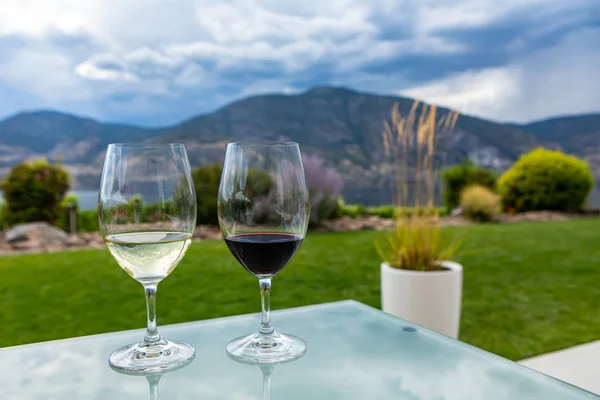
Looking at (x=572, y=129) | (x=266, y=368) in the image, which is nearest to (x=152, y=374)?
(x=266, y=368)

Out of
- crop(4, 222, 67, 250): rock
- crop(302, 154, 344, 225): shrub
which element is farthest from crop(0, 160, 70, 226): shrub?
crop(302, 154, 344, 225): shrub

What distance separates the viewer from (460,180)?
36.4 ft

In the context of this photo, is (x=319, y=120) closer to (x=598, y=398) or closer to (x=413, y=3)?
(x=413, y=3)

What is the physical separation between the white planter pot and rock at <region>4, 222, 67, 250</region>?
5.58 m

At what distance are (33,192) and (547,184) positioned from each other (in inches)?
400

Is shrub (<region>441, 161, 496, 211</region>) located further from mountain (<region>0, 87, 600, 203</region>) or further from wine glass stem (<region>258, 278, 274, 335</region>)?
wine glass stem (<region>258, 278, 274, 335</region>)

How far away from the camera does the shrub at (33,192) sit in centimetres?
778

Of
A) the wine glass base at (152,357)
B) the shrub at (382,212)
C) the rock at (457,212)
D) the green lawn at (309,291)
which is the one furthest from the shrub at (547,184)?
the wine glass base at (152,357)

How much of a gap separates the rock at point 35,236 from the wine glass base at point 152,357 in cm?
664

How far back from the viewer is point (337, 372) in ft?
2.52

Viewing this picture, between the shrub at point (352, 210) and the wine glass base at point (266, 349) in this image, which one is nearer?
the wine glass base at point (266, 349)

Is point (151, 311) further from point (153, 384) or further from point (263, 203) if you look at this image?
point (263, 203)

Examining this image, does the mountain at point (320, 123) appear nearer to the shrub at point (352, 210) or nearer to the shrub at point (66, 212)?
the shrub at point (352, 210)

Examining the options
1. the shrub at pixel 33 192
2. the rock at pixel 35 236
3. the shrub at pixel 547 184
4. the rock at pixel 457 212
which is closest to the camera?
the rock at pixel 35 236
